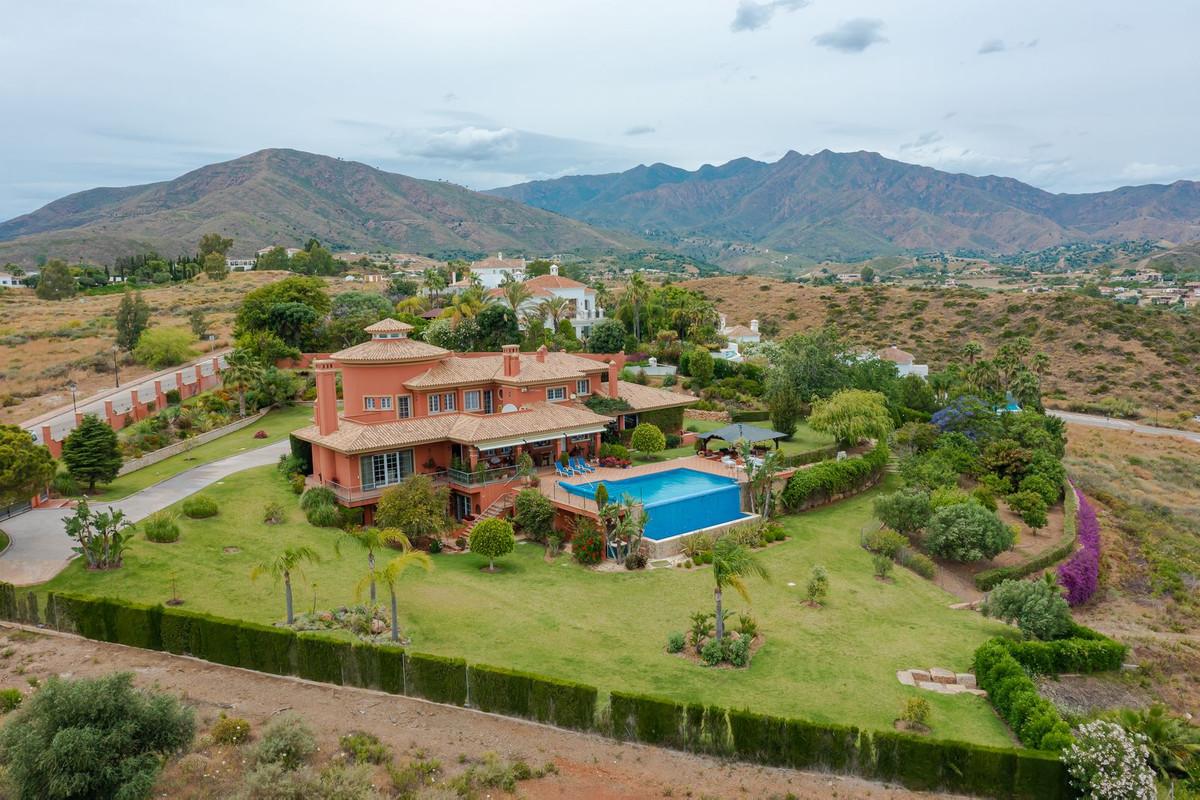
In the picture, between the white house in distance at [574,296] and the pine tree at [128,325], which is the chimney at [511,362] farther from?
the pine tree at [128,325]

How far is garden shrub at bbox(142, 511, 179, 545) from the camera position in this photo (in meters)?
26.8

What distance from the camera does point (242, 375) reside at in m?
48.4

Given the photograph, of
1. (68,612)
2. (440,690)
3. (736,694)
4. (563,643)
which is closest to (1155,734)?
(736,694)

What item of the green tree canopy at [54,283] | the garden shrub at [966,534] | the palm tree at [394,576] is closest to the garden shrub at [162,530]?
the palm tree at [394,576]

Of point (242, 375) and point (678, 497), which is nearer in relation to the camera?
point (678, 497)

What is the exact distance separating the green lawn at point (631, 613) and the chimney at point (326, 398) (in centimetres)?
481

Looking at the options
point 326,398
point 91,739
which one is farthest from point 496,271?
point 91,739

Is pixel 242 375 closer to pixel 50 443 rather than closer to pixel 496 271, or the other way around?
pixel 50 443

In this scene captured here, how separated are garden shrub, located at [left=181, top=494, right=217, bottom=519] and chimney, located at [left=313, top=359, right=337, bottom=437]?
19.6ft

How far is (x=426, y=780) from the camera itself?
48.5 feet

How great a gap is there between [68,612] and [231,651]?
517 cm

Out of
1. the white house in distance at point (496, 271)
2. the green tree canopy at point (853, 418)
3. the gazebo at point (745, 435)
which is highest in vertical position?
the white house in distance at point (496, 271)

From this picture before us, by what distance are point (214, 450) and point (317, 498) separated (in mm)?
13371

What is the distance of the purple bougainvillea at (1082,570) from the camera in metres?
27.8
